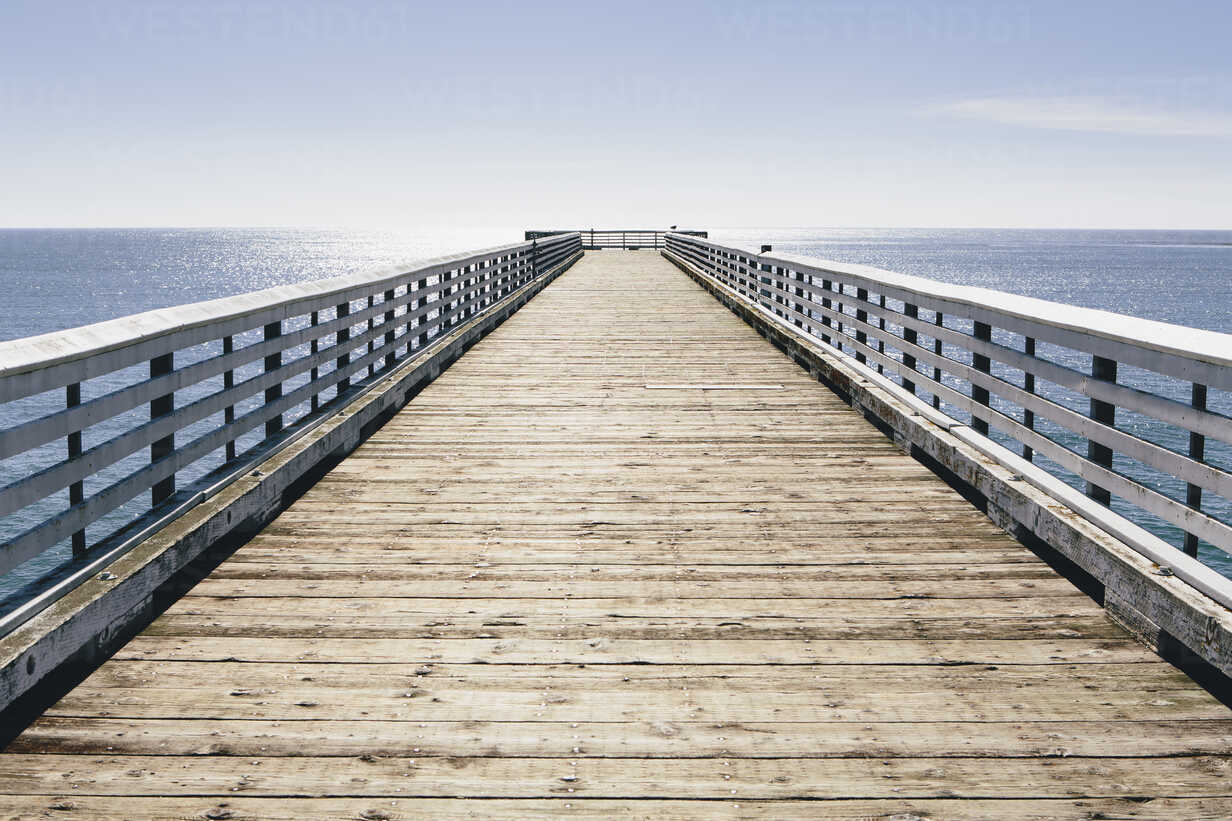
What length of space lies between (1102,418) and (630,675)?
2.84 m

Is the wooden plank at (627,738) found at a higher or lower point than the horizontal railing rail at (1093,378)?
lower

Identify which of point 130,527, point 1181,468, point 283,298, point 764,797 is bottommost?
point 764,797

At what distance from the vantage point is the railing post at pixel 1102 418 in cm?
521

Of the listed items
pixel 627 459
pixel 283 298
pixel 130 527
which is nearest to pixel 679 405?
pixel 627 459

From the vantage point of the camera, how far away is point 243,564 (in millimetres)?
5434

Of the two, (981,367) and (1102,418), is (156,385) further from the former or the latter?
(981,367)

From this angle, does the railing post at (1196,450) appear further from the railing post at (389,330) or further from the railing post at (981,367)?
the railing post at (389,330)

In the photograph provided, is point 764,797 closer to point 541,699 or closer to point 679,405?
point 541,699

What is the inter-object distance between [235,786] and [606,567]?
2466mm

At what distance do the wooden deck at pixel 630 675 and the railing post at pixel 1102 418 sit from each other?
0.47 m

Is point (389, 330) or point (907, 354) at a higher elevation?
point (389, 330)

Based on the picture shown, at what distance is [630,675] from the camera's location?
4.14 m

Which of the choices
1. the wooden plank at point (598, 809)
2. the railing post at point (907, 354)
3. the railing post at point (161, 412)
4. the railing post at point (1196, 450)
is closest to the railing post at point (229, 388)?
the railing post at point (161, 412)

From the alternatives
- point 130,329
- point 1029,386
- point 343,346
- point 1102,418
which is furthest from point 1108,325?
point 343,346
